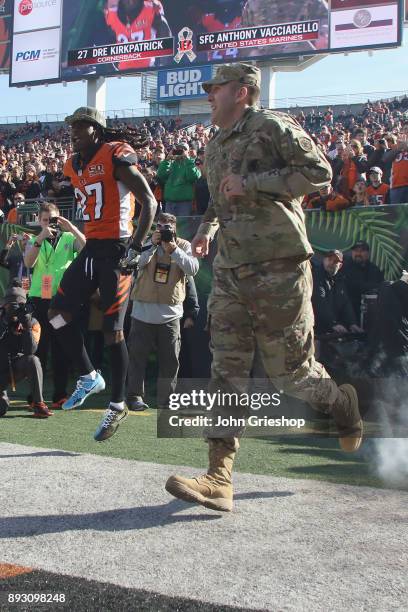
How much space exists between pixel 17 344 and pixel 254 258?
16.4 ft

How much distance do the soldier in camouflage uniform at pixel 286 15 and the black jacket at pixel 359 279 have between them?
2300 centimetres

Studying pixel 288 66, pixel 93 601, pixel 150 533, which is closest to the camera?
pixel 93 601

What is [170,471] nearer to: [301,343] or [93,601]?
[301,343]

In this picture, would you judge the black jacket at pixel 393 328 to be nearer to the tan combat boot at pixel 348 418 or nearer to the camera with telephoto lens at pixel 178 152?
the tan combat boot at pixel 348 418

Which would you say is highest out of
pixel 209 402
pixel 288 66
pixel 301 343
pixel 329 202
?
pixel 288 66

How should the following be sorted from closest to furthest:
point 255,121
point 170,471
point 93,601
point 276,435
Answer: point 93,601 → point 255,121 → point 170,471 → point 276,435

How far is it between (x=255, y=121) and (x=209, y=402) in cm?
135

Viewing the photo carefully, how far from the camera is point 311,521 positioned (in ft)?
11.0

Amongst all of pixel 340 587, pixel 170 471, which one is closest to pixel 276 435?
pixel 170 471

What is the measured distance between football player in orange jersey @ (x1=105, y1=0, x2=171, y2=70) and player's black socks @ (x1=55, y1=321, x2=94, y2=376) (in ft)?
95.6

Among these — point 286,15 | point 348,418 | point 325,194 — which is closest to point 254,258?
point 348,418

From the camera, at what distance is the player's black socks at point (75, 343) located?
5023 millimetres

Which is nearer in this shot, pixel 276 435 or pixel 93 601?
pixel 93 601

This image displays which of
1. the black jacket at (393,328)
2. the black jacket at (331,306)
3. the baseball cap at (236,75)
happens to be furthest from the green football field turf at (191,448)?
the baseball cap at (236,75)
